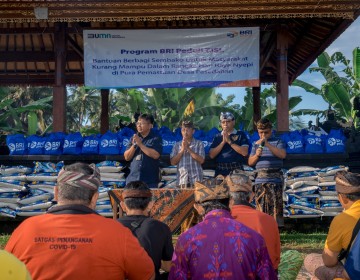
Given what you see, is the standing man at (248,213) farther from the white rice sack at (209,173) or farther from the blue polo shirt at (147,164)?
the white rice sack at (209,173)

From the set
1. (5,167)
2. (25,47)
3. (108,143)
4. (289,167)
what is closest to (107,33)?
(108,143)

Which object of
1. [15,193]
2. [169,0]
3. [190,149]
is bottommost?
[15,193]

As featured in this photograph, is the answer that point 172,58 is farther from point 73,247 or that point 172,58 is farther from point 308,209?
point 73,247

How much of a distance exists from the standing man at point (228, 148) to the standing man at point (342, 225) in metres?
3.33

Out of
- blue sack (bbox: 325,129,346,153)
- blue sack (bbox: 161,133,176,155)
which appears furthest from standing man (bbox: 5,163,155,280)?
blue sack (bbox: 325,129,346,153)

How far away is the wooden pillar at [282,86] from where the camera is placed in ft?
31.6

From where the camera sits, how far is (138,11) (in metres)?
8.95

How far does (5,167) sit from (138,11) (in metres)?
3.38

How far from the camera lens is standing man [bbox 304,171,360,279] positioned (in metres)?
4.01

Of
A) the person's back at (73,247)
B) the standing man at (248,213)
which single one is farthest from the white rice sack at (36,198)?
the person's back at (73,247)

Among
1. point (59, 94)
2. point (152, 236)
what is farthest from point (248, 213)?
point (59, 94)

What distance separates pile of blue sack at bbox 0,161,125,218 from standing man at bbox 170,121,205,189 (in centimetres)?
153

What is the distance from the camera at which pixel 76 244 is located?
2.93 m

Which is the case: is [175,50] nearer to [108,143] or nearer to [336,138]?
[108,143]
